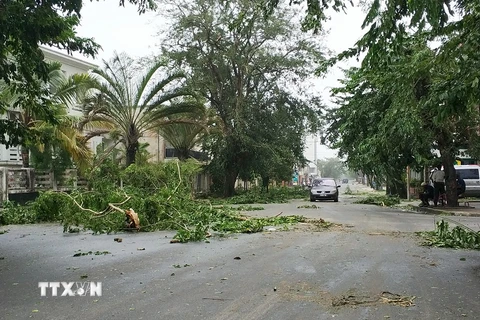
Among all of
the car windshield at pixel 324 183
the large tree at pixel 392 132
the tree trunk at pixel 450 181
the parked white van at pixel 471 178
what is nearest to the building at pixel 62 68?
the large tree at pixel 392 132

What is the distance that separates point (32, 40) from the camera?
24.9 feet

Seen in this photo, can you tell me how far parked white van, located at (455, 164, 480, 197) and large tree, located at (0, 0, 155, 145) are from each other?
26.1 metres

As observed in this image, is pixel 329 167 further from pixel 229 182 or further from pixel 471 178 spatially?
pixel 471 178

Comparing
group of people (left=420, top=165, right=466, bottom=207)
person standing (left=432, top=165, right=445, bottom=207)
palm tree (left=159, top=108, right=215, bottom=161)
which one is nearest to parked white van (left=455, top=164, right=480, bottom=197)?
group of people (left=420, top=165, right=466, bottom=207)

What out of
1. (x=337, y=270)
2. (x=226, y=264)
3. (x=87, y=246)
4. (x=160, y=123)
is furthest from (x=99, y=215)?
(x=160, y=123)

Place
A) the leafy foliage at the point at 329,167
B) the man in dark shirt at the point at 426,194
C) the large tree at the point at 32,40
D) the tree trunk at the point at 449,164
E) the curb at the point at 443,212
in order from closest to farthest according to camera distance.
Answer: the large tree at the point at 32,40
the curb at the point at 443,212
the tree trunk at the point at 449,164
the man in dark shirt at the point at 426,194
the leafy foliage at the point at 329,167

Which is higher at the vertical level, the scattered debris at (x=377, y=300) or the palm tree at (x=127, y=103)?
the palm tree at (x=127, y=103)

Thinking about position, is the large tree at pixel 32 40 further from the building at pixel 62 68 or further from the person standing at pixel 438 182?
the person standing at pixel 438 182

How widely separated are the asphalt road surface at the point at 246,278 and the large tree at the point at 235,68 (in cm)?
2055

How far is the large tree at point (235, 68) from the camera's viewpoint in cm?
2986

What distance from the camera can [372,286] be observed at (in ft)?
20.1

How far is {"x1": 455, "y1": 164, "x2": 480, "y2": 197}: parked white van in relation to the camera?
28.9 m

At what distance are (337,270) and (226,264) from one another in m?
1.81

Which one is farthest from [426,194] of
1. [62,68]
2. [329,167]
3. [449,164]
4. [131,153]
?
[329,167]
